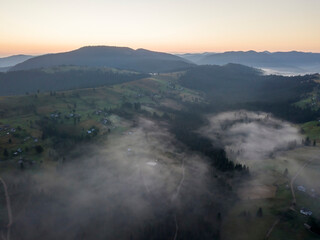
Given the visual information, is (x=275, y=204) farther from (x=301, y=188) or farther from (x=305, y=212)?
(x=301, y=188)

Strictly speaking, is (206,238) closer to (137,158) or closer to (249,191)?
(249,191)

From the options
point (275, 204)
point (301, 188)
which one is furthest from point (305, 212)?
point (301, 188)

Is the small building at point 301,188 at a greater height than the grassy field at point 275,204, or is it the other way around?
the small building at point 301,188

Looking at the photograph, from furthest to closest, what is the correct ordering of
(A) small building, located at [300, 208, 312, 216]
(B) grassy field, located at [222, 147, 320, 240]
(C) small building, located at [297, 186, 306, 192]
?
(C) small building, located at [297, 186, 306, 192] → (A) small building, located at [300, 208, 312, 216] → (B) grassy field, located at [222, 147, 320, 240]

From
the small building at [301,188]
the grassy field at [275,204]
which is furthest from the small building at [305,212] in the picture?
the small building at [301,188]

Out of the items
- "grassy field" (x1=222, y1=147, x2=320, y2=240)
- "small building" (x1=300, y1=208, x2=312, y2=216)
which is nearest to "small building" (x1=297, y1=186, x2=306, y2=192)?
"grassy field" (x1=222, y1=147, x2=320, y2=240)

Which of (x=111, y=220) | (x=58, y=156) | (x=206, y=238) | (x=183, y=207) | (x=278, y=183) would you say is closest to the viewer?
(x=206, y=238)

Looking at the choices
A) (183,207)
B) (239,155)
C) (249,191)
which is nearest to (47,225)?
(183,207)

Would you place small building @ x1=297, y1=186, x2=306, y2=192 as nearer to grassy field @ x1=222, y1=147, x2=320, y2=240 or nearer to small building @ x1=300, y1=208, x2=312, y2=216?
grassy field @ x1=222, y1=147, x2=320, y2=240

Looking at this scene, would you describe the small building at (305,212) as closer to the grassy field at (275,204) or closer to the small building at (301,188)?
the grassy field at (275,204)

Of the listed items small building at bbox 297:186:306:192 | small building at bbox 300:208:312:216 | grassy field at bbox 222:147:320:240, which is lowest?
grassy field at bbox 222:147:320:240

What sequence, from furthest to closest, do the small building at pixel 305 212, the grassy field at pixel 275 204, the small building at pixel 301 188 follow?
the small building at pixel 301 188 < the small building at pixel 305 212 < the grassy field at pixel 275 204
